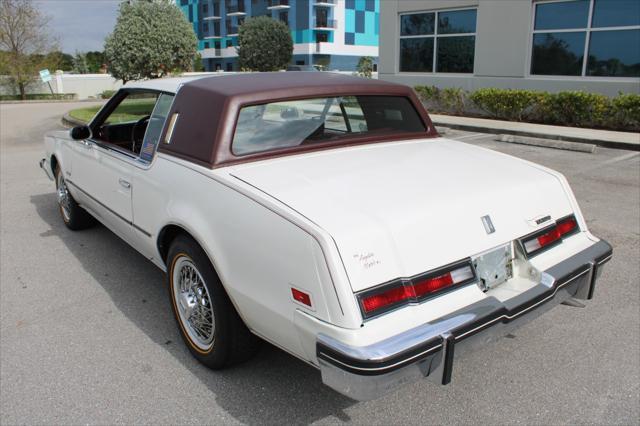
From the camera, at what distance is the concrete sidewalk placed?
10.9 meters

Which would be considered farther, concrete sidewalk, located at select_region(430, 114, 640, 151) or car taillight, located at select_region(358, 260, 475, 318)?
concrete sidewalk, located at select_region(430, 114, 640, 151)

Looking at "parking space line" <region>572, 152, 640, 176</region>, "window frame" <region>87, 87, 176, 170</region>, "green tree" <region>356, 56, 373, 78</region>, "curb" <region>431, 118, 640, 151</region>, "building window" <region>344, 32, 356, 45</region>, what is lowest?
"parking space line" <region>572, 152, 640, 176</region>

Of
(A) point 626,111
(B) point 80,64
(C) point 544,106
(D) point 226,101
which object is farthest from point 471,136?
(B) point 80,64

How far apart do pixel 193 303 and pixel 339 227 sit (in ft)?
4.23

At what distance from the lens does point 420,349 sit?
2.19 meters

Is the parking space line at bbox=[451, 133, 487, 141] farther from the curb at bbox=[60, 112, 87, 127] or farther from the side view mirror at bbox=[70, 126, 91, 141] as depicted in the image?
the curb at bbox=[60, 112, 87, 127]

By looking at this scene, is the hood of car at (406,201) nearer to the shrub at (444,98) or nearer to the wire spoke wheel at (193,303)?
the wire spoke wheel at (193,303)

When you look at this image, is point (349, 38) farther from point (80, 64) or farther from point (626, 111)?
point (626, 111)

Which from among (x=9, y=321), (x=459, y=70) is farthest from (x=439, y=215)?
(x=459, y=70)

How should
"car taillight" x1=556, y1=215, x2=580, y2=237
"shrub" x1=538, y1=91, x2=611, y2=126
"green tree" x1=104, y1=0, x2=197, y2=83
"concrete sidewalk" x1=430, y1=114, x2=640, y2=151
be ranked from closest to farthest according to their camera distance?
1. "car taillight" x1=556, y1=215, x2=580, y2=237
2. "concrete sidewalk" x1=430, y1=114, x2=640, y2=151
3. "shrub" x1=538, y1=91, x2=611, y2=126
4. "green tree" x1=104, y1=0, x2=197, y2=83

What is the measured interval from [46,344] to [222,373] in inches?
50.1

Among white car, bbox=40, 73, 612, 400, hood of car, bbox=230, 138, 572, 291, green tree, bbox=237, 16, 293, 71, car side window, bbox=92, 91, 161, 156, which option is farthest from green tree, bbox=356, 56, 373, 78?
hood of car, bbox=230, 138, 572, 291

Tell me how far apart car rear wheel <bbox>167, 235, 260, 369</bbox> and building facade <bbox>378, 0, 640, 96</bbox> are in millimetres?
13301

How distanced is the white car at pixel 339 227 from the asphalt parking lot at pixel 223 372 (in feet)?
0.97
